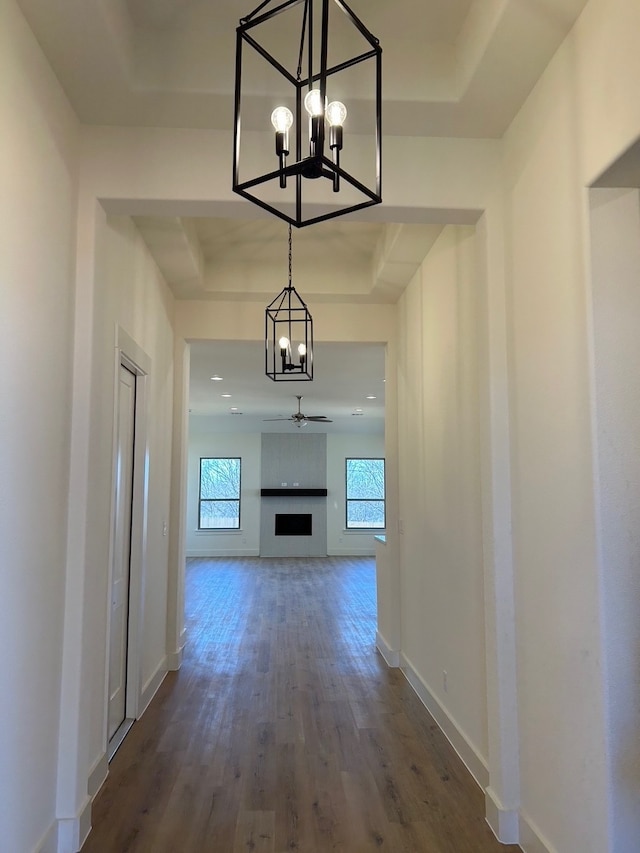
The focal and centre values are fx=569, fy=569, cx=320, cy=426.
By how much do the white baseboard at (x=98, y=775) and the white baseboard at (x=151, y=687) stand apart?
73 centimetres

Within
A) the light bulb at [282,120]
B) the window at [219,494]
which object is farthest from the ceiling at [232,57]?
the window at [219,494]

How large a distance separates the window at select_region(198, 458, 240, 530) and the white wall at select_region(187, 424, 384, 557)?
0.14m

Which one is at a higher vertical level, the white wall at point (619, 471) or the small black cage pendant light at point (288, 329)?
the small black cage pendant light at point (288, 329)

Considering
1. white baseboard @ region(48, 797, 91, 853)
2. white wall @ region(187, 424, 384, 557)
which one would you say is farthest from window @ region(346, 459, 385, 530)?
white baseboard @ region(48, 797, 91, 853)

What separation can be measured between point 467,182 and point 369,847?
2795 mm

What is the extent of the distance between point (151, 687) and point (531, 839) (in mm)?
2601

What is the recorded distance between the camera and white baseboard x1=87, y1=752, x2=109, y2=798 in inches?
98.1

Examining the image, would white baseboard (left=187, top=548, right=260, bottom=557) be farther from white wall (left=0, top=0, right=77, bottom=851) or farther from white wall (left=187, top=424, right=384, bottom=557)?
white wall (left=0, top=0, right=77, bottom=851)

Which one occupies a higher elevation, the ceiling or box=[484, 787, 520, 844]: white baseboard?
the ceiling

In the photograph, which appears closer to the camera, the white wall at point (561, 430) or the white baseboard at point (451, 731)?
the white wall at point (561, 430)

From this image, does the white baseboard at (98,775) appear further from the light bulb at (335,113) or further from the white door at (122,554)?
the light bulb at (335,113)

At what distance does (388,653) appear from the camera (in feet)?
15.2

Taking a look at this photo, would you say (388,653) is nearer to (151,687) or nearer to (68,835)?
(151,687)

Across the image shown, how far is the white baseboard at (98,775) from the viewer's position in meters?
2.49
